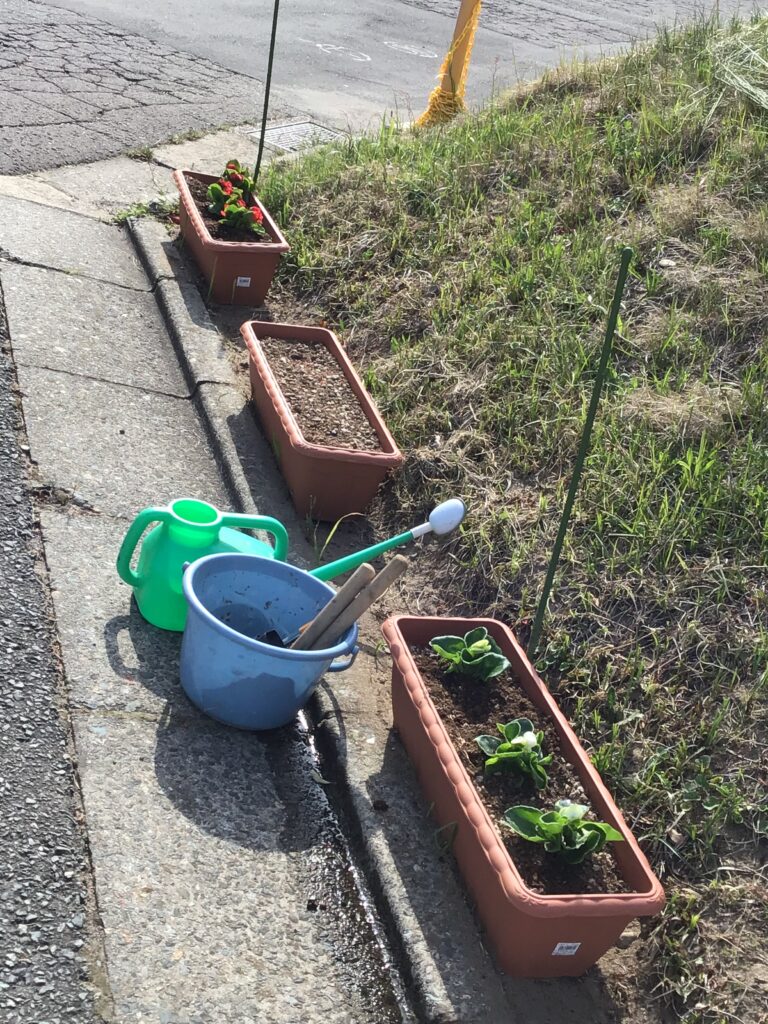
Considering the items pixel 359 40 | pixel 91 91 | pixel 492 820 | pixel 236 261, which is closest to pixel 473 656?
pixel 492 820

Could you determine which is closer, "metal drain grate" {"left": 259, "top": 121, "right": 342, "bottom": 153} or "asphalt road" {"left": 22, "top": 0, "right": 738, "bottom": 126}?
"metal drain grate" {"left": 259, "top": 121, "right": 342, "bottom": 153}

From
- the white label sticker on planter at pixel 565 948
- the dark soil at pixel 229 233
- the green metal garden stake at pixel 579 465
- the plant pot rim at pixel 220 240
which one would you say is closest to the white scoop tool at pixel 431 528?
the green metal garden stake at pixel 579 465

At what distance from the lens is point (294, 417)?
12.3ft

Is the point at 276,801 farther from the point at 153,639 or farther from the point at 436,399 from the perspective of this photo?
the point at 436,399

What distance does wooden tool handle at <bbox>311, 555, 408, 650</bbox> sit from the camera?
2.70 m

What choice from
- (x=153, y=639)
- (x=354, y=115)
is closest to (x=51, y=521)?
(x=153, y=639)

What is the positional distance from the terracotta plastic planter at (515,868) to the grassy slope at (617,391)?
0.19m

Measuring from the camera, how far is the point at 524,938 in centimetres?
234

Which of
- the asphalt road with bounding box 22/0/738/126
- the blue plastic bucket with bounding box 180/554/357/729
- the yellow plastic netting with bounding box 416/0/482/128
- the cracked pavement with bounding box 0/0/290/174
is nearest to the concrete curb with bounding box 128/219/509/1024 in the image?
the blue plastic bucket with bounding box 180/554/357/729

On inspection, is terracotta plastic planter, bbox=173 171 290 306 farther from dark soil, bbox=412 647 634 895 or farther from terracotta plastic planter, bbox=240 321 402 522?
dark soil, bbox=412 647 634 895

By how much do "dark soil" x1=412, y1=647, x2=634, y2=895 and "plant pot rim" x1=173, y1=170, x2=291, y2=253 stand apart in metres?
2.43

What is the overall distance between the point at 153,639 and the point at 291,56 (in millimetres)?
6867

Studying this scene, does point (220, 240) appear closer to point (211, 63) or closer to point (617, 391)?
point (617, 391)

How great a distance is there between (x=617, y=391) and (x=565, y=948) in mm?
1976
